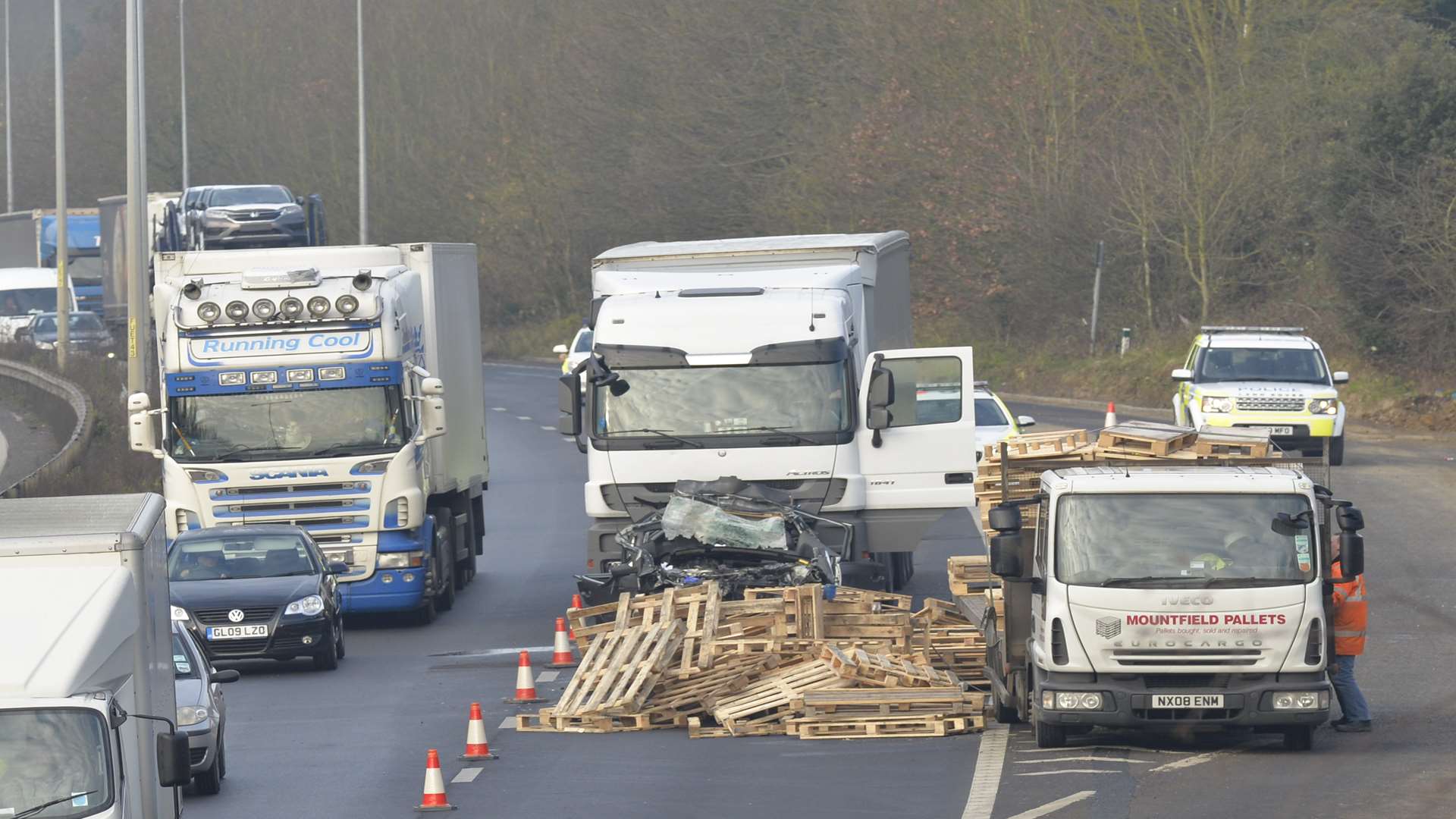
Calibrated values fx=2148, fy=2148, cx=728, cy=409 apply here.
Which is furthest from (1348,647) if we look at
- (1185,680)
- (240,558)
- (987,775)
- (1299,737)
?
(240,558)

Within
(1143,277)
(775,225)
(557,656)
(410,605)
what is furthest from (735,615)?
(775,225)

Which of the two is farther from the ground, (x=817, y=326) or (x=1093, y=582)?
(x=817, y=326)

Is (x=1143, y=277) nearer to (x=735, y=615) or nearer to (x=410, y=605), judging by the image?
(x=410, y=605)

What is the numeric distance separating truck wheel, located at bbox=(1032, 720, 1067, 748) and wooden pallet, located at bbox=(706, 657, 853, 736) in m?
1.71

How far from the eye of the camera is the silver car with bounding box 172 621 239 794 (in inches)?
500

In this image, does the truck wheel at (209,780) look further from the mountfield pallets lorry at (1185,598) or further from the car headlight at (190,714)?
the mountfield pallets lorry at (1185,598)

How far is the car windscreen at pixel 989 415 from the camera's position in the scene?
2846 centimetres

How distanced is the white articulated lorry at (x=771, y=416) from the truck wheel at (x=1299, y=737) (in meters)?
5.92

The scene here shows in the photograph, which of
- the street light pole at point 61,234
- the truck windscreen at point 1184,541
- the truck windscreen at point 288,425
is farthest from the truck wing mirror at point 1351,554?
the street light pole at point 61,234

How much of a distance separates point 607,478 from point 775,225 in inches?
1551

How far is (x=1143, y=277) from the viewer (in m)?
50.0

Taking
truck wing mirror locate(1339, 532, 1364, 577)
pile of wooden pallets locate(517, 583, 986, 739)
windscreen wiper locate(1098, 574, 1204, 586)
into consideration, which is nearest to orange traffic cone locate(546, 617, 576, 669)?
pile of wooden pallets locate(517, 583, 986, 739)

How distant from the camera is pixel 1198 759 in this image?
13.8 m

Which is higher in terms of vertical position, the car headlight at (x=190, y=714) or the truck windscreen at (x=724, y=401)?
the truck windscreen at (x=724, y=401)
